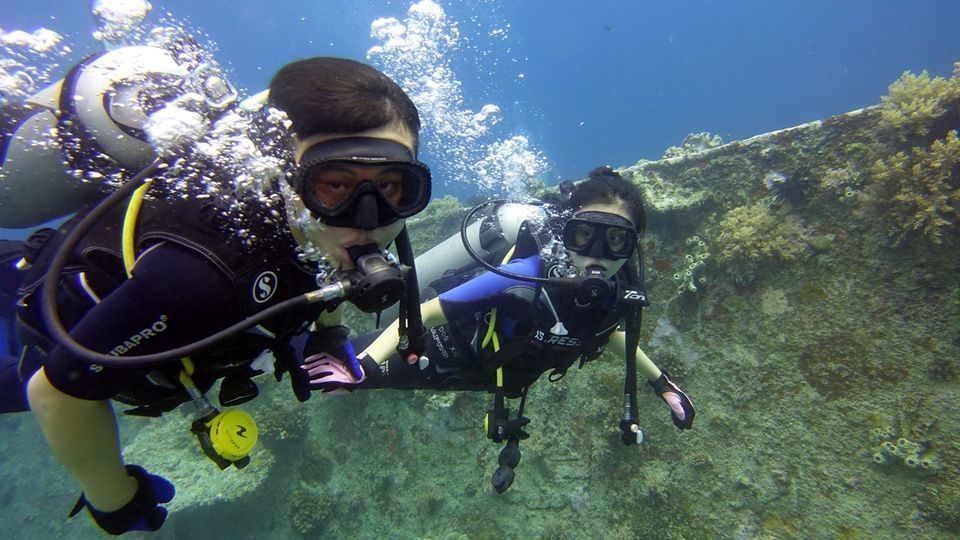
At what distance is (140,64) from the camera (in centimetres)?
204

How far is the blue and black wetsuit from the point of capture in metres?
3.74

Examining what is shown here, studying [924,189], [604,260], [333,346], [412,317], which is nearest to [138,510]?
[333,346]

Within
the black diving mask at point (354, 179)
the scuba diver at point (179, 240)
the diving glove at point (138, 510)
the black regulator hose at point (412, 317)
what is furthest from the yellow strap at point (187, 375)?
the black regulator hose at point (412, 317)

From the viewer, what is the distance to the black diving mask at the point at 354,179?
5.39ft

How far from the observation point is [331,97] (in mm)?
1675

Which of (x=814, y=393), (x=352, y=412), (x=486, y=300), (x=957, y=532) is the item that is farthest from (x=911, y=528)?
(x=352, y=412)

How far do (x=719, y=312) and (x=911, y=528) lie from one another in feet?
8.04

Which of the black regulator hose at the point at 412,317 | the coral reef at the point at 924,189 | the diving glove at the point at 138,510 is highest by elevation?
the coral reef at the point at 924,189

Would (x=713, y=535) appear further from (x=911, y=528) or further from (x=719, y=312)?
(x=719, y=312)

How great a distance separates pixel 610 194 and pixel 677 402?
2.10 m

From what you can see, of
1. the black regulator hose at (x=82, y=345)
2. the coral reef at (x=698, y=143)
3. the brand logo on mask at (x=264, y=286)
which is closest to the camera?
the black regulator hose at (x=82, y=345)

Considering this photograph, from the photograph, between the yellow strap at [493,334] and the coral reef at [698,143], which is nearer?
the yellow strap at [493,334]

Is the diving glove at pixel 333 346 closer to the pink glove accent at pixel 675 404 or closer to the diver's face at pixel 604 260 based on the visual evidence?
the diver's face at pixel 604 260

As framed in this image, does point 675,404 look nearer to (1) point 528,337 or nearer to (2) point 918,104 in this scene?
(1) point 528,337
